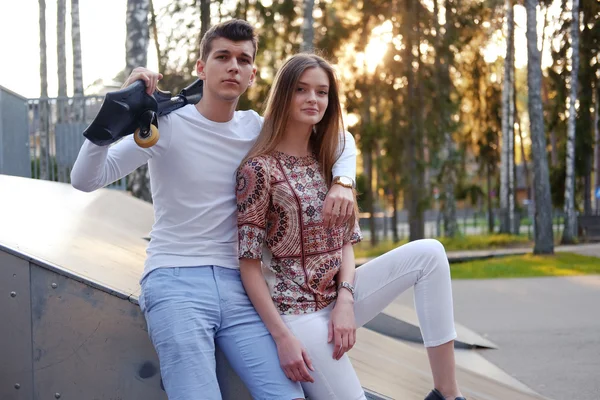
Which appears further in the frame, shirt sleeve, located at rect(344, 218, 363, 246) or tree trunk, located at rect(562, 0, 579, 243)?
tree trunk, located at rect(562, 0, 579, 243)

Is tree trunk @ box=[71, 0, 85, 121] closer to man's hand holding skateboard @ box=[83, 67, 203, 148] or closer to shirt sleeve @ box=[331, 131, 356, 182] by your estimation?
shirt sleeve @ box=[331, 131, 356, 182]

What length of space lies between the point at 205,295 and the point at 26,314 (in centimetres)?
71

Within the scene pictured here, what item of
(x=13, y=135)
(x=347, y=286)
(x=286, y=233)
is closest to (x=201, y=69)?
(x=286, y=233)

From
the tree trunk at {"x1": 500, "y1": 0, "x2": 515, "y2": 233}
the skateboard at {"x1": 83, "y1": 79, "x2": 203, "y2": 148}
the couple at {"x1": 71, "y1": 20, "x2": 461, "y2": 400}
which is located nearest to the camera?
the skateboard at {"x1": 83, "y1": 79, "x2": 203, "y2": 148}

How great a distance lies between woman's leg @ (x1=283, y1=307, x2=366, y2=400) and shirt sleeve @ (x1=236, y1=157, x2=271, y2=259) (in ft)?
1.02

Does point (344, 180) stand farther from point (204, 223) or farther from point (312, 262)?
point (204, 223)

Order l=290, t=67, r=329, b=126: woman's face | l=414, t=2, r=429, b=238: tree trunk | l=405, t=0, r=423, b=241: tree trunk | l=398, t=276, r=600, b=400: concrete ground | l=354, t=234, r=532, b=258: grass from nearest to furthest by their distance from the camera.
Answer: l=290, t=67, r=329, b=126: woman's face, l=398, t=276, r=600, b=400: concrete ground, l=405, t=0, r=423, b=241: tree trunk, l=414, t=2, r=429, b=238: tree trunk, l=354, t=234, r=532, b=258: grass

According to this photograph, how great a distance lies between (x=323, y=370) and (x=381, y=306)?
0.47m

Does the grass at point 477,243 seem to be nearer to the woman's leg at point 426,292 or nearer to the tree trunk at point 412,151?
the tree trunk at point 412,151

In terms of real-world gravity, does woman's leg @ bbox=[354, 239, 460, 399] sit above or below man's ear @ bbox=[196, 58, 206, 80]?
below

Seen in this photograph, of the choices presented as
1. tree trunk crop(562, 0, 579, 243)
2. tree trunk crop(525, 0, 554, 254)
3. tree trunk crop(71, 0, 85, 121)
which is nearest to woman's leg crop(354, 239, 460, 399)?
tree trunk crop(525, 0, 554, 254)

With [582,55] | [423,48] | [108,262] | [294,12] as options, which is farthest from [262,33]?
[108,262]

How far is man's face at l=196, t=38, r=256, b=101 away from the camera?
117 inches

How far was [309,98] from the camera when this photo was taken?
2.97 m
